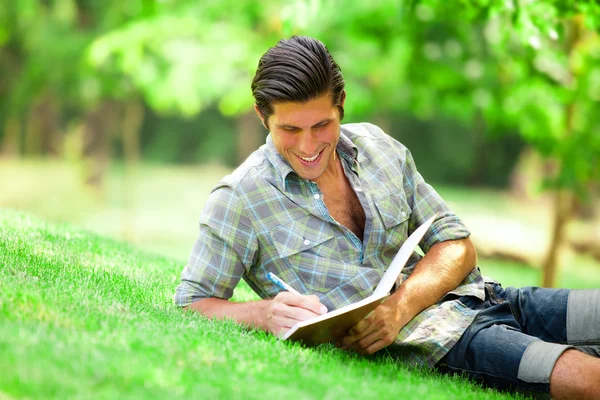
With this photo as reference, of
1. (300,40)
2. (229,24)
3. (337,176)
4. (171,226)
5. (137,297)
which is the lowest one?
(171,226)

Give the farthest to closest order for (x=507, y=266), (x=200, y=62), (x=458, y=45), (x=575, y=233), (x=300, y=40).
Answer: (x=575, y=233), (x=507, y=266), (x=200, y=62), (x=458, y=45), (x=300, y=40)

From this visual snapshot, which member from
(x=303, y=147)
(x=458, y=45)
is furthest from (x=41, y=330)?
(x=458, y=45)

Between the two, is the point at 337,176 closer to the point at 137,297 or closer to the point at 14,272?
the point at 137,297

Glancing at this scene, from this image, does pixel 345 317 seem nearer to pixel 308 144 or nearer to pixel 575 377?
pixel 308 144

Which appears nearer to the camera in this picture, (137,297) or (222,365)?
(222,365)

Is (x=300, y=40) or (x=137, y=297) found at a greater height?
(x=300, y=40)

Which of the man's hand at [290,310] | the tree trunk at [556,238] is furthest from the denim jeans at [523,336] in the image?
the tree trunk at [556,238]

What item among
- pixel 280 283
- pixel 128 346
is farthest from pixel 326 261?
pixel 128 346

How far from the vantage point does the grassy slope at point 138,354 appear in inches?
93.1

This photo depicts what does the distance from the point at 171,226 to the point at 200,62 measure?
341 inches

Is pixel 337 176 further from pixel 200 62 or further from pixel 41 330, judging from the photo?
pixel 200 62

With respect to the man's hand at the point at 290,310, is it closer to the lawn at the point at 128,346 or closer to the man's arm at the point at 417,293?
the lawn at the point at 128,346

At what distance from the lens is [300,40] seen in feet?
11.6

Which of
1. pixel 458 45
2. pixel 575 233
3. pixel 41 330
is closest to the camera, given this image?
pixel 41 330
